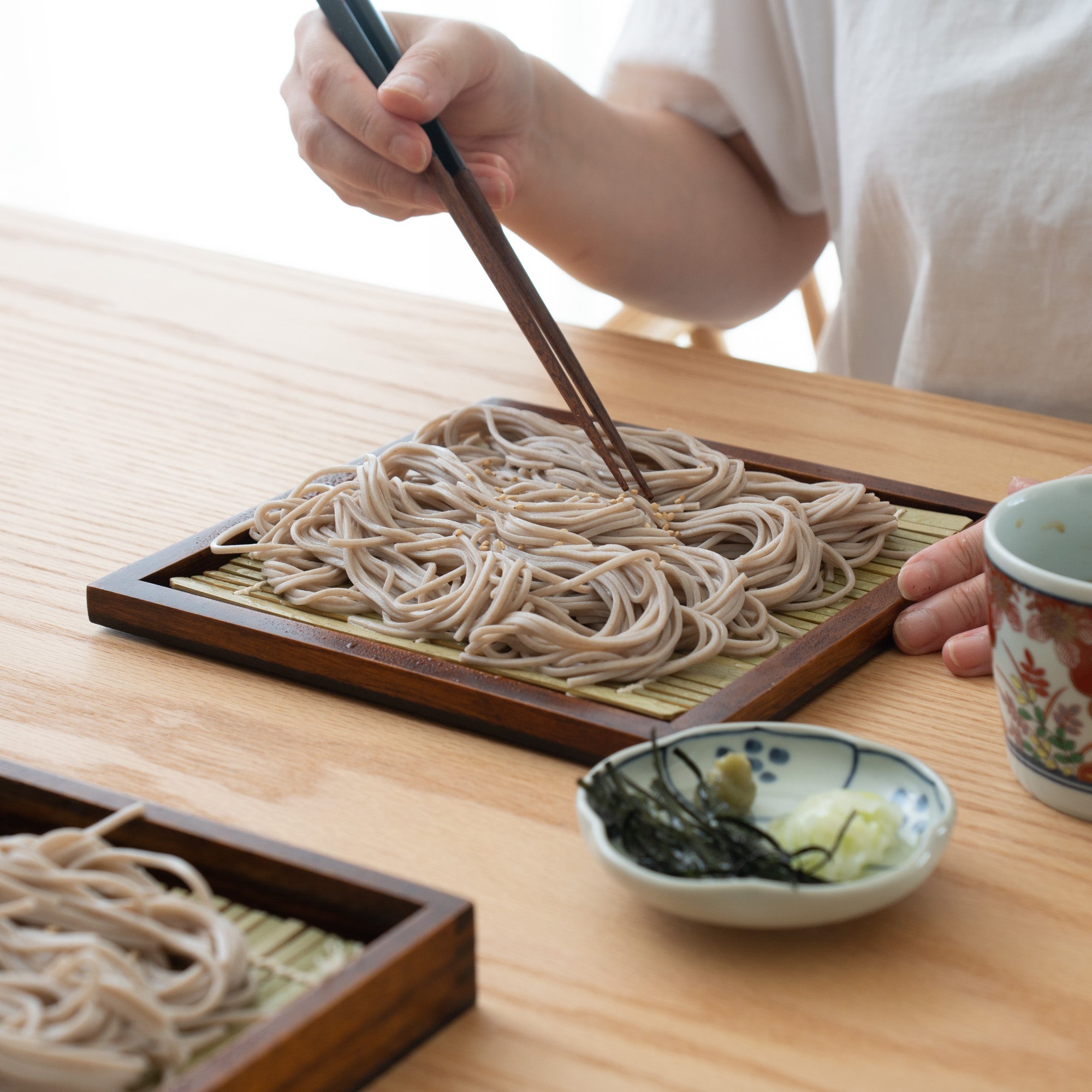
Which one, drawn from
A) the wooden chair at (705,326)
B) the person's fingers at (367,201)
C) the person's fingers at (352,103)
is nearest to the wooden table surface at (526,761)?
the person's fingers at (367,201)

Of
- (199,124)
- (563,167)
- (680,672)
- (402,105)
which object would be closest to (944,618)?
(680,672)

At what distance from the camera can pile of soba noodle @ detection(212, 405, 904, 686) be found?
0.94 m

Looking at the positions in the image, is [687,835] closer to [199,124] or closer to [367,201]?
[367,201]

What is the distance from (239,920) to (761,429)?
0.95 meters

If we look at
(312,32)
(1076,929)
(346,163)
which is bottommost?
(1076,929)

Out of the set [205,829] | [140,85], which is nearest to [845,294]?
[205,829]

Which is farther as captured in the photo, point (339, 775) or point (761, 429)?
point (761, 429)

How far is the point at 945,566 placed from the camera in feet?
3.29

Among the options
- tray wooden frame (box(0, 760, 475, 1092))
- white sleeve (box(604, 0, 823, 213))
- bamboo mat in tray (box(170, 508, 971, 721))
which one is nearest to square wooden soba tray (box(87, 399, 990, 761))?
bamboo mat in tray (box(170, 508, 971, 721))

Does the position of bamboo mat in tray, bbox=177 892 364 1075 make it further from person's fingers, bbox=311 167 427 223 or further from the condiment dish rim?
person's fingers, bbox=311 167 427 223

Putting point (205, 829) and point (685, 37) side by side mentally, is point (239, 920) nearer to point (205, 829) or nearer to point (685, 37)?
point (205, 829)

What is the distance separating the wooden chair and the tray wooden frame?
1.60 meters

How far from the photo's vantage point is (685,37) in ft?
6.34

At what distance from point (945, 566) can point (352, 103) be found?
72 cm
